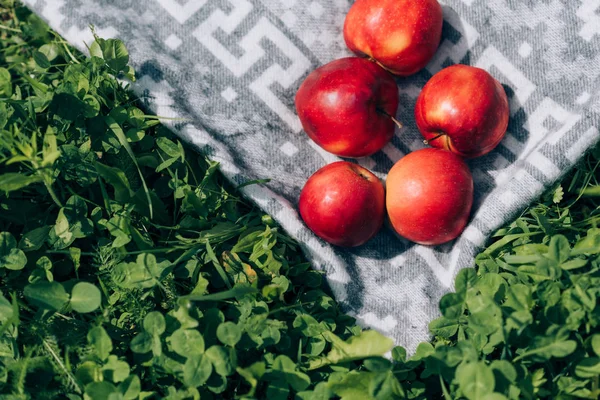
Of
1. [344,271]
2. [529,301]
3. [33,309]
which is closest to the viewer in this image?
[529,301]

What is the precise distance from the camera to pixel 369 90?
158cm

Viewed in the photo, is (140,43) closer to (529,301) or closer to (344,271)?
(344,271)

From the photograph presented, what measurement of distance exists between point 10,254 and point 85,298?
28 centimetres

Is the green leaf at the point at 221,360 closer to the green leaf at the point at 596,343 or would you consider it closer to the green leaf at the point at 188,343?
the green leaf at the point at 188,343

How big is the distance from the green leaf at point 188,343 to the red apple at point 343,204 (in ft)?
1.57

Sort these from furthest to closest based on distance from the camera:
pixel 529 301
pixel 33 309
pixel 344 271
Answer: pixel 344 271 → pixel 33 309 → pixel 529 301

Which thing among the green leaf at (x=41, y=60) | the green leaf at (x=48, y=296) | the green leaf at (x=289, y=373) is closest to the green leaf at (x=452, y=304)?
the green leaf at (x=289, y=373)

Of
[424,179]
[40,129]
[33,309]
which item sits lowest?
[33,309]

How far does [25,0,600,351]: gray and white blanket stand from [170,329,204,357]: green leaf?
45 centimetres

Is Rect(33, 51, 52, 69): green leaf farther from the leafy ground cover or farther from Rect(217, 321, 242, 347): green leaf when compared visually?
Rect(217, 321, 242, 347): green leaf

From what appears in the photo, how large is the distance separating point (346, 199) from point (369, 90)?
12.8 inches

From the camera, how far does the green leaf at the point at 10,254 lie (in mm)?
1471

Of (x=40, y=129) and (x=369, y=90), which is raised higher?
(x=369, y=90)

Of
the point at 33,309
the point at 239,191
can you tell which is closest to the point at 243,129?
the point at 239,191
